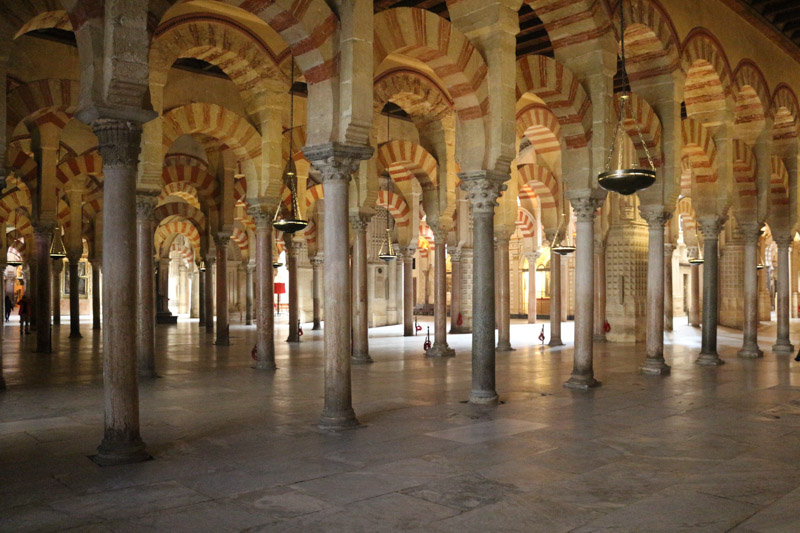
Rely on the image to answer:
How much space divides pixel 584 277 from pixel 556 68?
88.4 inches

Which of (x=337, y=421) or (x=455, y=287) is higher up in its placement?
(x=455, y=287)

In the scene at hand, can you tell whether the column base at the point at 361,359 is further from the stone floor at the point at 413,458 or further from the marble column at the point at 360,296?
the stone floor at the point at 413,458

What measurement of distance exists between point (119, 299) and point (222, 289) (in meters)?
7.83

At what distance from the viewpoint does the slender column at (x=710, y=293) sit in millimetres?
9094

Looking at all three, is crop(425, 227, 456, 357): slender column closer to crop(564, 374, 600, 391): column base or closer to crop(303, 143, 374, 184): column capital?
crop(564, 374, 600, 391): column base

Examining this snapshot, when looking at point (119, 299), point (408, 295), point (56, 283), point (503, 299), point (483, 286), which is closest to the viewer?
point (119, 299)

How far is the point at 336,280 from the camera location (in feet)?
15.9

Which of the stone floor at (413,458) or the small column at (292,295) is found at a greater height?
the small column at (292,295)

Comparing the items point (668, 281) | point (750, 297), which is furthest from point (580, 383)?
point (668, 281)

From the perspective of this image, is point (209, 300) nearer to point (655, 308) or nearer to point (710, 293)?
point (655, 308)

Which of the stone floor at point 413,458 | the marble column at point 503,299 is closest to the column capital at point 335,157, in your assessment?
the stone floor at point 413,458

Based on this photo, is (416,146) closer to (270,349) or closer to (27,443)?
(270,349)

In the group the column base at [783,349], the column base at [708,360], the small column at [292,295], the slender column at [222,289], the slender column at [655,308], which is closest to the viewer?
the slender column at [655,308]

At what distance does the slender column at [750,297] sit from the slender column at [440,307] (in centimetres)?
447
